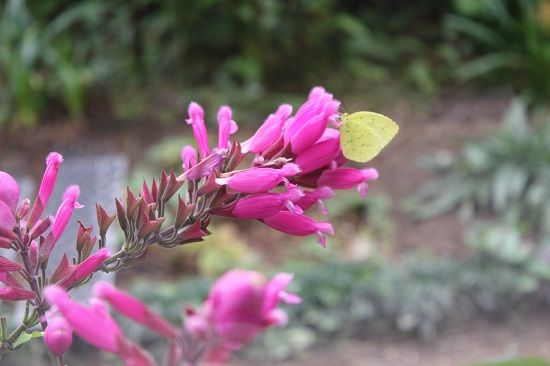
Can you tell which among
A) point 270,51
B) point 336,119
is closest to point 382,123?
point 336,119

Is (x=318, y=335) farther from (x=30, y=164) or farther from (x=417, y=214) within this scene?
(x=30, y=164)

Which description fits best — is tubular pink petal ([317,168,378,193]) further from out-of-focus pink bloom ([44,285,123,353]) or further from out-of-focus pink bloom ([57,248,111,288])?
out-of-focus pink bloom ([44,285,123,353])

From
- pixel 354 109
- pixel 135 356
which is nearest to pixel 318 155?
pixel 135 356

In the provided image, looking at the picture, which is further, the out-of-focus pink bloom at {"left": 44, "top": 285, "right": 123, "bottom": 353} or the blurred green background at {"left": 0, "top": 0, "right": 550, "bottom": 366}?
the blurred green background at {"left": 0, "top": 0, "right": 550, "bottom": 366}

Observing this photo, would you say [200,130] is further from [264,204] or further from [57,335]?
[57,335]

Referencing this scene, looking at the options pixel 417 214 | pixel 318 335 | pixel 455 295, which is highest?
pixel 417 214

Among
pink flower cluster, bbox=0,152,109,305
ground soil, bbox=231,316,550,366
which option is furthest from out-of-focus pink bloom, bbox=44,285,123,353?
ground soil, bbox=231,316,550,366
